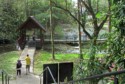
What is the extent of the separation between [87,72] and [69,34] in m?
36.8

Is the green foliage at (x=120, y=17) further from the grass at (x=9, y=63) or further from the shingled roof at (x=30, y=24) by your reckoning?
the shingled roof at (x=30, y=24)

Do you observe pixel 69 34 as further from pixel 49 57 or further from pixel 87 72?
pixel 87 72

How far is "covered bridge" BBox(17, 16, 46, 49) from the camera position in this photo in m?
32.0

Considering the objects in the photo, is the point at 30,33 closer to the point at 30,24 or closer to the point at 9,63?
the point at 30,24

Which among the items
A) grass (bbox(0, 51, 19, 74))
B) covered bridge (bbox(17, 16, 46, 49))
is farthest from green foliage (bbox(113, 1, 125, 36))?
covered bridge (bbox(17, 16, 46, 49))

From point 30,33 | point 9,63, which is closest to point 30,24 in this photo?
point 30,33

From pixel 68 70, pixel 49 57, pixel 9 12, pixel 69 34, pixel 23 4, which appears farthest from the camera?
pixel 69 34

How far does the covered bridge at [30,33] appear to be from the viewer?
32.0 meters

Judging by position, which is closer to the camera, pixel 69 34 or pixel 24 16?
pixel 24 16

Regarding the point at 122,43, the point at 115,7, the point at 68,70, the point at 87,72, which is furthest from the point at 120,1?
the point at 68,70

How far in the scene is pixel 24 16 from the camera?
125 feet

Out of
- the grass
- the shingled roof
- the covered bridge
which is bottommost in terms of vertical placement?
the grass

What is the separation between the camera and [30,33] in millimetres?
33125

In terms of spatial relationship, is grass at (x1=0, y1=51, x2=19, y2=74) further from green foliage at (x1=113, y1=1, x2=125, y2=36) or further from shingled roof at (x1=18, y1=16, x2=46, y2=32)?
green foliage at (x1=113, y1=1, x2=125, y2=36)
